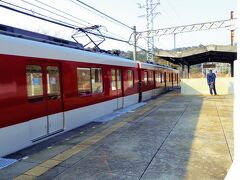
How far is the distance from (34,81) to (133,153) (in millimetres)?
3056

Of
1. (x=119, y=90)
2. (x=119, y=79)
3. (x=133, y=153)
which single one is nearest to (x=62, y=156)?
(x=133, y=153)

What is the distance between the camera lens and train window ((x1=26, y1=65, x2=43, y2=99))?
6.85 meters

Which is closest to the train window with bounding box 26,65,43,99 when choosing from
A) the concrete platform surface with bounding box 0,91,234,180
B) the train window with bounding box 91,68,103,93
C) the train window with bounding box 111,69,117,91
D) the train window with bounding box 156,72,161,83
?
the concrete platform surface with bounding box 0,91,234,180

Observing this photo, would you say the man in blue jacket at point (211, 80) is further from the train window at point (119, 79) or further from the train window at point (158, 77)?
the train window at point (119, 79)

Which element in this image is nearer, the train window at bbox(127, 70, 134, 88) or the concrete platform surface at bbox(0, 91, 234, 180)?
the concrete platform surface at bbox(0, 91, 234, 180)

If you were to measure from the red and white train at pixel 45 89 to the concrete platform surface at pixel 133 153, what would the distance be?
40 centimetres

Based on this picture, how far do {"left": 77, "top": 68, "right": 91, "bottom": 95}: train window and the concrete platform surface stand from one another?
4.01 feet

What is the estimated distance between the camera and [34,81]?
7039 millimetres

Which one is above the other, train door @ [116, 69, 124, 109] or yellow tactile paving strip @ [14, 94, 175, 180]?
train door @ [116, 69, 124, 109]

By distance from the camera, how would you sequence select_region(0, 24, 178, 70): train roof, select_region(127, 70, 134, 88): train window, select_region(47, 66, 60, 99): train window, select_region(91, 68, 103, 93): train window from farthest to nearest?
select_region(127, 70, 134, 88): train window < select_region(91, 68, 103, 93): train window < select_region(47, 66, 60, 99): train window < select_region(0, 24, 178, 70): train roof

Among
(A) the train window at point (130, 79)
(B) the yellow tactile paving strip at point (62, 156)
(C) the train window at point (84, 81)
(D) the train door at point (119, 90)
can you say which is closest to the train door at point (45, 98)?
(B) the yellow tactile paving strip at point (62, 156)

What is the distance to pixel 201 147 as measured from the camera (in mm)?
6547

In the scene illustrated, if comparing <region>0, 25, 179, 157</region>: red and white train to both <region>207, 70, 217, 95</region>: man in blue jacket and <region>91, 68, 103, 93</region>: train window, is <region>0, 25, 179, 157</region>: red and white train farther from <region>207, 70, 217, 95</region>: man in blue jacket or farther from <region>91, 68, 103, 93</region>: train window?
<region>207, 70, 217, 95</region>: man in blue jacket

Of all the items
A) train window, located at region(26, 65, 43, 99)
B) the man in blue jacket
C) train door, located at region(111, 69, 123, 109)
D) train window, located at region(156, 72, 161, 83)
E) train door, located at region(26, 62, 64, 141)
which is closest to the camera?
train window, located at region(26, 65, 43, 99)
